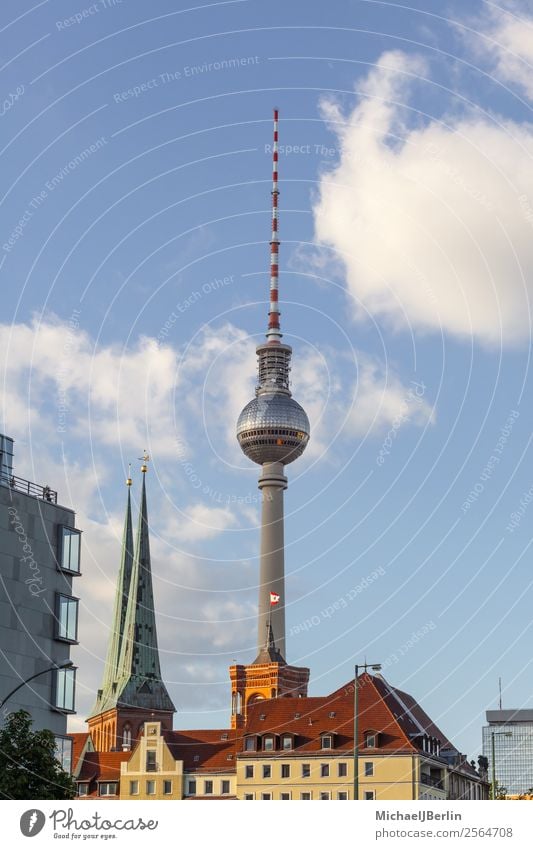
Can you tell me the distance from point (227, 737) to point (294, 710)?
1214 cm

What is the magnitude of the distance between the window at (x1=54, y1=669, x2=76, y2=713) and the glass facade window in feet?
7.06

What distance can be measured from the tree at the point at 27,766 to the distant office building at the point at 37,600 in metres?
20.0

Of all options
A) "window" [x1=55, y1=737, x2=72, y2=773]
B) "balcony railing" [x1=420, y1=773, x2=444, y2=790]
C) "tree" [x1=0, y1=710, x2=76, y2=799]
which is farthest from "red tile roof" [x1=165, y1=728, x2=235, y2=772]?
"tree" [x1=0, y1=710, x2=76, y2=799]

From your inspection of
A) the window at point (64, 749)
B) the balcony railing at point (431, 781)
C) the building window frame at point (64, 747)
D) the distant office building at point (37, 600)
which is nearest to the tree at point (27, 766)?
the distant office building at point (37, 600)

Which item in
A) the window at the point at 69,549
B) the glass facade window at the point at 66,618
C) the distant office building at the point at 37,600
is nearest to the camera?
the distant office building at the point at 37,600

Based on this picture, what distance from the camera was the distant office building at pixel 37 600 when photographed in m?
89.9

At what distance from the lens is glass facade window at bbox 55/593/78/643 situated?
94.8 metres

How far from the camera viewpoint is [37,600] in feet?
305

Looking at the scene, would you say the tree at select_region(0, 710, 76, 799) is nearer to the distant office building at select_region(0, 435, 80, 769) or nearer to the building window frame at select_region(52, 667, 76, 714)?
the distant office building at select_region(0, 435, 80, 769)

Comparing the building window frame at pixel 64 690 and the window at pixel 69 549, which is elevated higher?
the window at pixel 69 549

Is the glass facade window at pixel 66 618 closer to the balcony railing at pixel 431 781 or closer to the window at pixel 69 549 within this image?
the window at pixel 69 549

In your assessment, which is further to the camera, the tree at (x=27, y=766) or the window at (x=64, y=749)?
the window at (x=64, y=749)

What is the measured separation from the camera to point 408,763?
458ft
